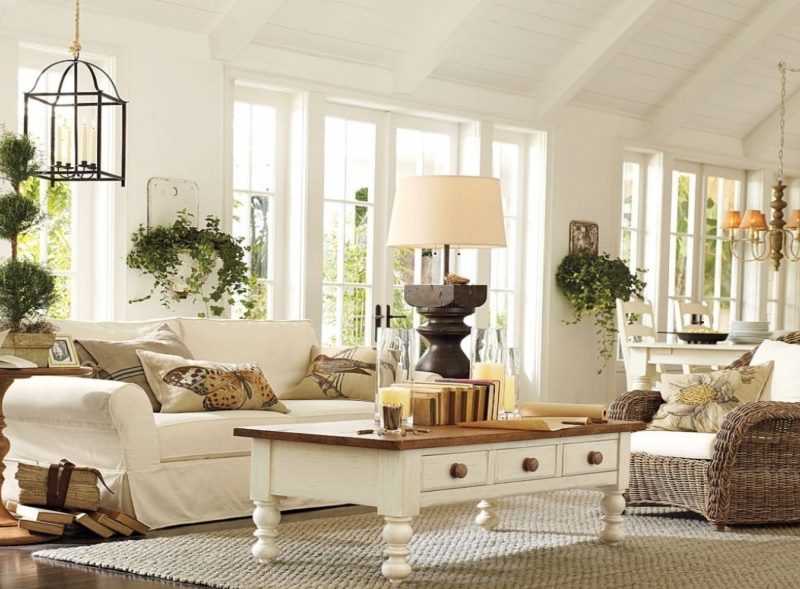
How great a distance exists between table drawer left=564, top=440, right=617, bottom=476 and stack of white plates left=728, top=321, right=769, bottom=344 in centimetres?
309

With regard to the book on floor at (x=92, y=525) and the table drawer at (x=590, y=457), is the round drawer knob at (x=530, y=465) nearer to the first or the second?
the table drawer at (x=590, y=457)

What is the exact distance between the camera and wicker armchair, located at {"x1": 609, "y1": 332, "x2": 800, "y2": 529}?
14.4 ft

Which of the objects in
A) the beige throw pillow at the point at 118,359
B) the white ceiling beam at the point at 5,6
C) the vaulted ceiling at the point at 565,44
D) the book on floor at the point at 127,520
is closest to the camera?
the book on floor at the point at 127,520

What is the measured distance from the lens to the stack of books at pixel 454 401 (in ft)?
11.8

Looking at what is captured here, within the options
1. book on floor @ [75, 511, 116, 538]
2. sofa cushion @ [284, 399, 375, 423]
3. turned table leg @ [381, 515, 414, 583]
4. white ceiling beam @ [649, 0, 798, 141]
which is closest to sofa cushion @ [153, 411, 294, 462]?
sofa cushion @ [284, 399, 375, 423]

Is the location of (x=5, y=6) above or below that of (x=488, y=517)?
above

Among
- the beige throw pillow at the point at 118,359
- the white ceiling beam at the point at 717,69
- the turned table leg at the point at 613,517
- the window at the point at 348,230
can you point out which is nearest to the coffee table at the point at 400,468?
the turned table leg at the point at 613,517

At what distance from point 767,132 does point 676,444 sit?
6.30 meters

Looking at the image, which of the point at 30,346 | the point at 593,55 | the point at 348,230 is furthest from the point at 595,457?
the point at 593,55

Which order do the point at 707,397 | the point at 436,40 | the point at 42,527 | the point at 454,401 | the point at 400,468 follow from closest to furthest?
the point at 400,468, the point at 454,401, the point at 42,527, the point at 707,397, the point at 436,40

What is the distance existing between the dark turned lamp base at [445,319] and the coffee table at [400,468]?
0.93 meters

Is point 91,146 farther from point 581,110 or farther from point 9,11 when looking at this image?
point 581,110

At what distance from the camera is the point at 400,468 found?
3186mm

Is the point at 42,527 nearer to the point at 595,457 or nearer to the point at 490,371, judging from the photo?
the point at 490,371
